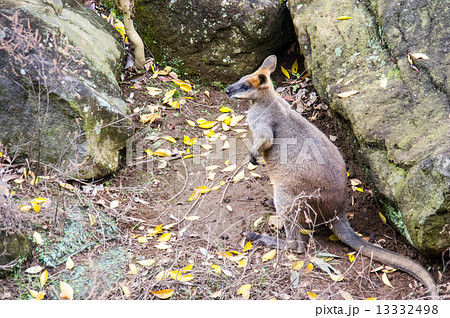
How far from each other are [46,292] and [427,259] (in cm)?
400

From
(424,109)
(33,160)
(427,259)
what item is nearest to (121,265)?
(33,160)

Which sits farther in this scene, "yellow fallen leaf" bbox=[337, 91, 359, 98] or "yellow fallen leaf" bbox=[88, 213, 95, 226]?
"yellow fallen leaf" bbox=[337, 91, 359, 98]

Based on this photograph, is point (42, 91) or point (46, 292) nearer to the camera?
point (46, 292)

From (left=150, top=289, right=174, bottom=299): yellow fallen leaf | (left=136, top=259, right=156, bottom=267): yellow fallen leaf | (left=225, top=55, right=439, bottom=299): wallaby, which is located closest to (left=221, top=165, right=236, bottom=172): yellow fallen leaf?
(left=225, top=55, right=439, bottom=299): wallaby

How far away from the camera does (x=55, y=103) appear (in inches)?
232

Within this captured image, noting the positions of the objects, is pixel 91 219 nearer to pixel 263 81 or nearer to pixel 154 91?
pixel 263 81

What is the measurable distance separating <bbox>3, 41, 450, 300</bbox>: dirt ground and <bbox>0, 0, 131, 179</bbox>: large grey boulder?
1.43ft

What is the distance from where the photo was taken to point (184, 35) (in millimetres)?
7875

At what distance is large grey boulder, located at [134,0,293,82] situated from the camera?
768 cm

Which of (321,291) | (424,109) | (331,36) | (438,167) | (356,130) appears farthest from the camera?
(331,36)

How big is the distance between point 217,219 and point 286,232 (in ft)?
3.01

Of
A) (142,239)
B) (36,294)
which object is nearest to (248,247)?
(142,239)

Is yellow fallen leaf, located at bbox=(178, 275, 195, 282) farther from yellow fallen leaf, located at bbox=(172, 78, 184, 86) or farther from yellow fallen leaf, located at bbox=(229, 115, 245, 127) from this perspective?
yellow fallen leaf, located at bbox=(172, 78, 184, 86)

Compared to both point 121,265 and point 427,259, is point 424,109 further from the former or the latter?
point 121,265
